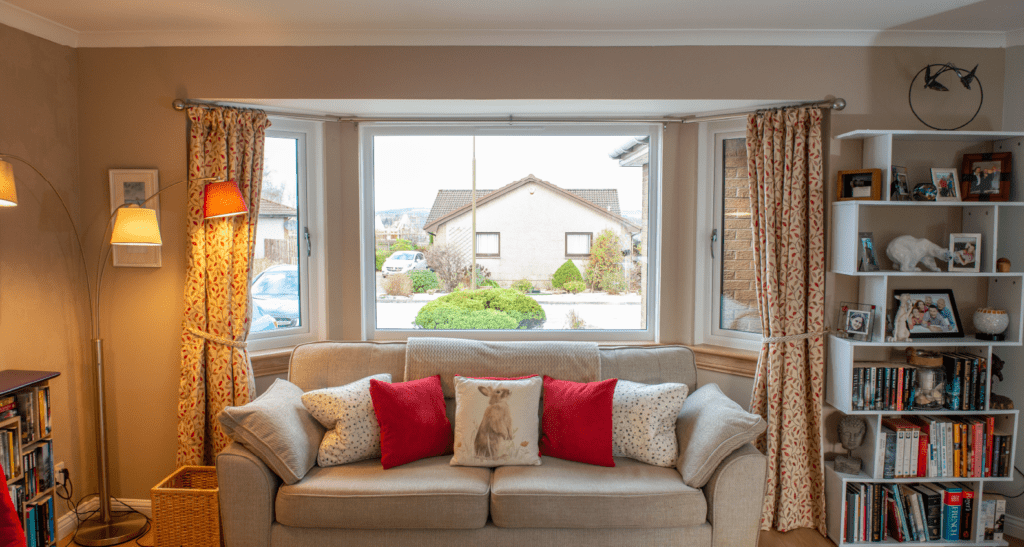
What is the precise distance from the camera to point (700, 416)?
102 inches

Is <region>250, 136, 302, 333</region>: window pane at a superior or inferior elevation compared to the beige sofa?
superior

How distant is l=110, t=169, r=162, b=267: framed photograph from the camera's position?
2938 mm

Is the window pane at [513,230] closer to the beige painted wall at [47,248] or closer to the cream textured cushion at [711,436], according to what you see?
the cream textured cushion at [711,436]

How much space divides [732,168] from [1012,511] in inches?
87.4

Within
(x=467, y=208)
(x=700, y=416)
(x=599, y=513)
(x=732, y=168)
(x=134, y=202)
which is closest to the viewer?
(x=599, y=513)

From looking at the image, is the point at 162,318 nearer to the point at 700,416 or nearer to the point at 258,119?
Result: the point at 258,119

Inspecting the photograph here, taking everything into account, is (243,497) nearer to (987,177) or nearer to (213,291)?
(213,291)

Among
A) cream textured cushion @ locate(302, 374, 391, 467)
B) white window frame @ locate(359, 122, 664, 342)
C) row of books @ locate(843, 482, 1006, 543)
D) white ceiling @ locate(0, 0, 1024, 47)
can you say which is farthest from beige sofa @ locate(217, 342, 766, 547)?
white ceiling @ locate(0, 0, 1024, 47)

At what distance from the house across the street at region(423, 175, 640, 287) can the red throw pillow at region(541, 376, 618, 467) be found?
98 centimetres

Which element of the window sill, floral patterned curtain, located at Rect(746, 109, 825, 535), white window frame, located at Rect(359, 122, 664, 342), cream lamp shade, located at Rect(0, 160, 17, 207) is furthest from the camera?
white window frame, located at Rect(359, 122, 664, 342)

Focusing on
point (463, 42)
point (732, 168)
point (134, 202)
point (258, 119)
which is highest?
point (463, 42)

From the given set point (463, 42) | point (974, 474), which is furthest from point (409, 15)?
point (974, 474)

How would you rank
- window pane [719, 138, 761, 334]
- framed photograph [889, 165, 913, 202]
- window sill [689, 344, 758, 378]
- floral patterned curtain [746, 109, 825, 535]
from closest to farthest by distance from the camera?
1. framed photograph [889, 165, 913, 202]
2. floral patterned curtain [746, 109, 825, 535]
3. window sill [689, 344, 758, 378]
4. window pane [719, 138, 761, 334]

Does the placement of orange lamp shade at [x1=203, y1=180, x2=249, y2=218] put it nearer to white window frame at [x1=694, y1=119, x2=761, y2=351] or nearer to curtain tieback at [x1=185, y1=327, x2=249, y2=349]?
curtain tieback at [x1=185, y1=327, x2=249, y2=349]
